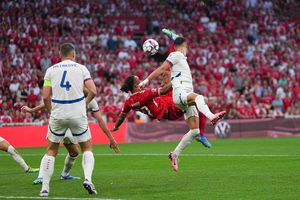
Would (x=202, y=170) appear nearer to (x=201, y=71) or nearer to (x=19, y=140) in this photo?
(x=19, y=140)

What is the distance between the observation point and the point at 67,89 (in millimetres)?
11625

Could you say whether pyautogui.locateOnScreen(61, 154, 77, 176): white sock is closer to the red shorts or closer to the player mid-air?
the player mid-air

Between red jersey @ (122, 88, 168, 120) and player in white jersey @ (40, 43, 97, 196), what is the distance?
5543 millimetres

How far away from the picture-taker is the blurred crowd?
3244 centimetres

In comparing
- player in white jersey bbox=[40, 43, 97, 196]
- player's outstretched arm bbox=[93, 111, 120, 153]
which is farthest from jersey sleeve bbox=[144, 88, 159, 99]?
player in white jersey bbox=[40, 43, 97, 196]

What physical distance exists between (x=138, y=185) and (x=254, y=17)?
32298mm

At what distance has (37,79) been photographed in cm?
3158

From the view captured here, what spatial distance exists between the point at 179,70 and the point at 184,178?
228 cm

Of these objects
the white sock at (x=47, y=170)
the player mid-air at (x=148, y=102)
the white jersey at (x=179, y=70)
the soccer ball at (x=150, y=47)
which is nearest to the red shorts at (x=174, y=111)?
the player mid-air at (x=148, y=102)

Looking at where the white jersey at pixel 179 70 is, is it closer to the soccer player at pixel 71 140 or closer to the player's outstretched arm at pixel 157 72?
the player's outstretched arm at pixel 157 72

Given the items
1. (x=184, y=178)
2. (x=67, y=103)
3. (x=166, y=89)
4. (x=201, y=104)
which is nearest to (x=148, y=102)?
(x=166, y=89)

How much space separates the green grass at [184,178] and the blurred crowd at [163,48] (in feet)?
37.0

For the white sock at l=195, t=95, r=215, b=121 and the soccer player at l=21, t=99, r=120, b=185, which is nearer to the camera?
the soccer player at l=21, t=99, r=120, b=185

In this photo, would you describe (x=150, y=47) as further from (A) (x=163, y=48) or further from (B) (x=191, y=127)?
(A) (x=163, y=48)
